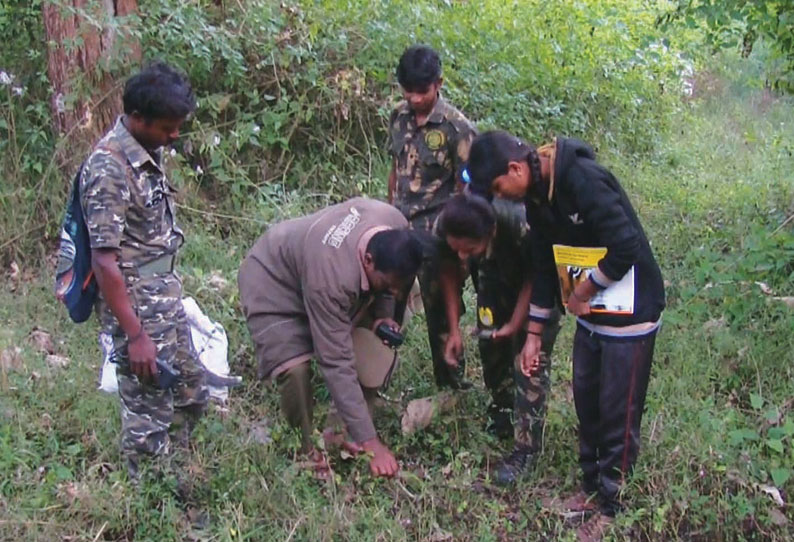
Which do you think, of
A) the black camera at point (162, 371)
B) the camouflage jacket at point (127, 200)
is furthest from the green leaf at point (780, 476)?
the camouflage jacket at point (127, 200)

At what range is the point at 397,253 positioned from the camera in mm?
3150

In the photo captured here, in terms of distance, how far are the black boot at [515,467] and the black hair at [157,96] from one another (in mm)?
1861

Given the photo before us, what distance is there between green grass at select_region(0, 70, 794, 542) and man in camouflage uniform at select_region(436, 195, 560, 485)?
0.46 ft

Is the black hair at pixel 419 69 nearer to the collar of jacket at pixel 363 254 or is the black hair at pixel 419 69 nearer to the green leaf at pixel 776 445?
the collar of jacket at pixel 363 254

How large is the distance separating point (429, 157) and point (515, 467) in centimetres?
143

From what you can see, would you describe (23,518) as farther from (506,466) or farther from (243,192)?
(243,192)

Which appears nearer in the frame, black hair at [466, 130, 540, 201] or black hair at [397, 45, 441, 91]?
black hair at [466, 130, 540, 201]

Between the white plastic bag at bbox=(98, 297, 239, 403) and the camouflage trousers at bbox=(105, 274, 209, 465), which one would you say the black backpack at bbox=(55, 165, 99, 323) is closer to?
the camouflage trousers at bbox=(105, 274, 209, 465)

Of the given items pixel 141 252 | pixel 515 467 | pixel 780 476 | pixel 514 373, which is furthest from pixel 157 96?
pixel 780 476

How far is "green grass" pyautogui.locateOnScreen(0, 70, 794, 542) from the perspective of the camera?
3.28 m

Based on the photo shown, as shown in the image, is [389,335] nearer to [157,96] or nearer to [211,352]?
[211,352]

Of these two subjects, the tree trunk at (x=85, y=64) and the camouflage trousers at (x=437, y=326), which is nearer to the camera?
the camouflage trousers at (x=437, y=326)

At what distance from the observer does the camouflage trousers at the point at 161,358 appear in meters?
3.19

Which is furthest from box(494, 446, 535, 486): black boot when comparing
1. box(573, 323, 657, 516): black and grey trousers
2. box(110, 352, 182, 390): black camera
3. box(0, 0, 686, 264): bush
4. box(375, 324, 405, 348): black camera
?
box(0, 0, 686, 264): bush
